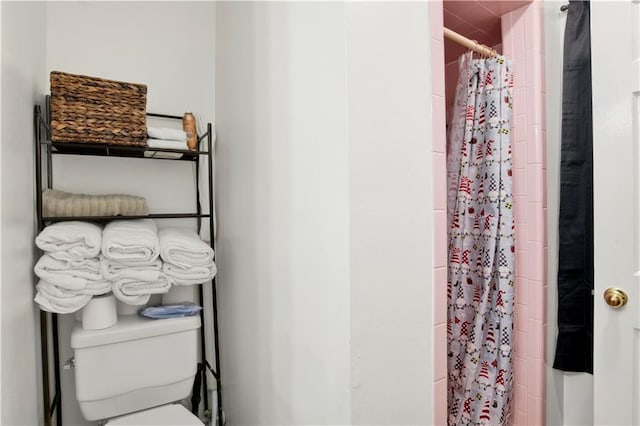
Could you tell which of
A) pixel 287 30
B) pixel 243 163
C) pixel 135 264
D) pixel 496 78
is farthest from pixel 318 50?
pixel 135 264

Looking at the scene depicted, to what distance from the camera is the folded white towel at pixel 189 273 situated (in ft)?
4.57

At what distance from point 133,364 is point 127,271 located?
361 millimetres

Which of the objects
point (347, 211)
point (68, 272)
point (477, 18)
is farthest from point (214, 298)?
point (477, 18)

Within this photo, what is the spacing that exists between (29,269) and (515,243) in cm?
170

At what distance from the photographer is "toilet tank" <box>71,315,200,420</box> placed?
128 cm

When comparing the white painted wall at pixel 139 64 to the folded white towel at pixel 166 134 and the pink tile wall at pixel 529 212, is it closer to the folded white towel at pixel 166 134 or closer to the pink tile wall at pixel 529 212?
the folded white towel at pixel 166 134

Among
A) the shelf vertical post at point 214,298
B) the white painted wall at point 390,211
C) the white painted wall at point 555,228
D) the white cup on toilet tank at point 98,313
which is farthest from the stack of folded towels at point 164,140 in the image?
the white painted wall at point 555,228

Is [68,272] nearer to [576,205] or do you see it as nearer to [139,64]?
[139,64]

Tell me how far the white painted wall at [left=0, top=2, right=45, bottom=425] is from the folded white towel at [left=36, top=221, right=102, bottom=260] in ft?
0.18

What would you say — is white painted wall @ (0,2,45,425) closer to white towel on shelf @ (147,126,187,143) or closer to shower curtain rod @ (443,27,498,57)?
white towel on shelf @ (147,126,187,143)

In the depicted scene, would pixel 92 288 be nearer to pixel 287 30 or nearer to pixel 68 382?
pixel 68 382

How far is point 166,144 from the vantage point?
4.77ft

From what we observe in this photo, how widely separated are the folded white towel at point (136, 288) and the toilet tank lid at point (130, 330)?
0.33ft

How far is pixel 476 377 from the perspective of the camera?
1.35 metres
